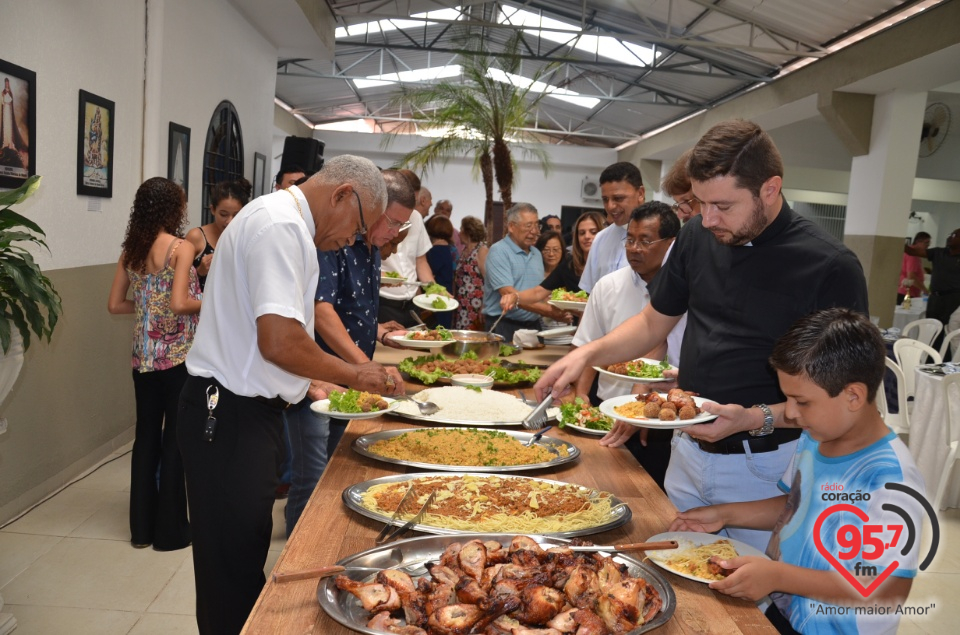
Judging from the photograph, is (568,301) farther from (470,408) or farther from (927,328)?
(927,328)

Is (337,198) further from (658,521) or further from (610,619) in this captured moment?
(610,619)

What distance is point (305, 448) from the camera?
9.30 ft

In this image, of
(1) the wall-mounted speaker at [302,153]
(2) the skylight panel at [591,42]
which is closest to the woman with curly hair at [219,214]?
(1) the wall-mounted speaker at [302,153]

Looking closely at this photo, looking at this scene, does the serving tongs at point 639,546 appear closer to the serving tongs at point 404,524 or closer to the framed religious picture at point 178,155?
the serving tongs at point 404,524

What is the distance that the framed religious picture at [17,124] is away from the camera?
3.25 meters

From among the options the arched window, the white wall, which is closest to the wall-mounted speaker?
the arched window

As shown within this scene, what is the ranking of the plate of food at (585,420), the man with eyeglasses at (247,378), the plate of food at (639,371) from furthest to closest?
1. the plate of food at (639,371)
2. the plate of food at (585,420)
3. the man with eyeglasses at (247,378)

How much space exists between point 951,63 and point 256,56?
6118 millimetres

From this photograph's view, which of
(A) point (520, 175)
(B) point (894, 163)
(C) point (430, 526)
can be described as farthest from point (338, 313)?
(A) point (520, 175)

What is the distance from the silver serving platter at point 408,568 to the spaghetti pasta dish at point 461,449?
20.6 inches

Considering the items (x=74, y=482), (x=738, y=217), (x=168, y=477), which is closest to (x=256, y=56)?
(x=74, y=482)

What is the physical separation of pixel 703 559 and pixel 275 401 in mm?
1071

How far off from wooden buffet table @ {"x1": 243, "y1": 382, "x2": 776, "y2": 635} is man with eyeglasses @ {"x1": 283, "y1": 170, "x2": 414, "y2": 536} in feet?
1.85

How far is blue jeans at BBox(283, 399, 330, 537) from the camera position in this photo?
280 centimetres
